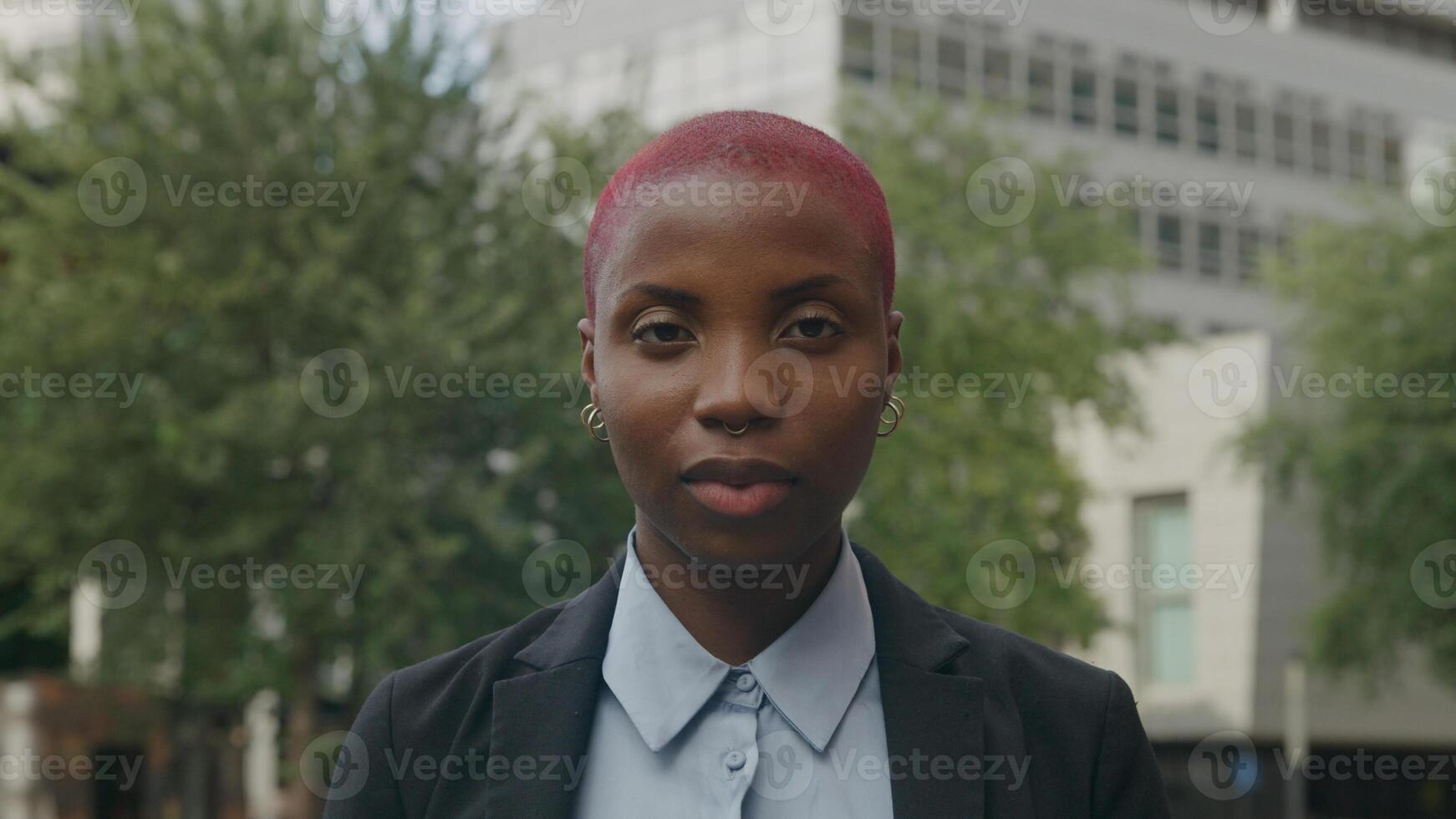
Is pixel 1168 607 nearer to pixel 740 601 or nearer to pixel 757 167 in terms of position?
pixel 740 601

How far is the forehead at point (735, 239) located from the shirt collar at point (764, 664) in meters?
0.40

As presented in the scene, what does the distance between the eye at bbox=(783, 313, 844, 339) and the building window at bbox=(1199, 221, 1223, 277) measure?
47750 mm

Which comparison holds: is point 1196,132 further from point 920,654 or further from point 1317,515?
point 920,654

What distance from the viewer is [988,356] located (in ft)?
79.6

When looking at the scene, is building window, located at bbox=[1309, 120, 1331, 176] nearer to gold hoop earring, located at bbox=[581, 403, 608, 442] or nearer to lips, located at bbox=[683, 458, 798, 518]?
gold hoop earring, located at bbox=[581, 403, 608, 442]

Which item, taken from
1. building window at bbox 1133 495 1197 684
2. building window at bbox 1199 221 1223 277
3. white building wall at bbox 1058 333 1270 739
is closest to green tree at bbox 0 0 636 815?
white building wall at bbox 1058 333 1270 739

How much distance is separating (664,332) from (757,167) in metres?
0.23

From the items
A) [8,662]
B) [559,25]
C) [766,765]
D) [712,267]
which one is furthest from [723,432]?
[559,25]

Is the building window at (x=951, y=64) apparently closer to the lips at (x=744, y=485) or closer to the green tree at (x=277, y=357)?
the green tree at (x=277, y=357)

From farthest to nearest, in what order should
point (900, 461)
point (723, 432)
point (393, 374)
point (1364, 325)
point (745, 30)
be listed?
point (745, 30), point (1364, 325), point (900, 461), point (393, 374), point (723, 432)

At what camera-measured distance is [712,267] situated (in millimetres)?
2125

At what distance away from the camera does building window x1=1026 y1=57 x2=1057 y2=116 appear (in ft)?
150

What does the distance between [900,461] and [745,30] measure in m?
22.6

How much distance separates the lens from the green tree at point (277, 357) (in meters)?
18.9
